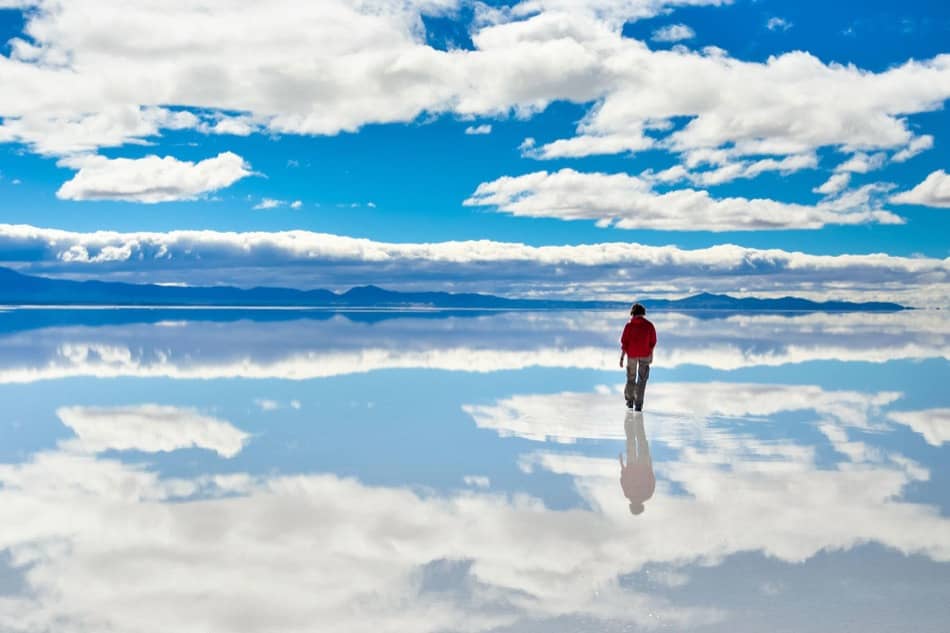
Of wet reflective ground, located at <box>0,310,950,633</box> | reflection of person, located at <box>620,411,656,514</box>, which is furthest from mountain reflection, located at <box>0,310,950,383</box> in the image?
reflection of person, located at <box>620,411,656,514</box>

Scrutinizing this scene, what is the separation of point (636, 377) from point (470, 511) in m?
8.95

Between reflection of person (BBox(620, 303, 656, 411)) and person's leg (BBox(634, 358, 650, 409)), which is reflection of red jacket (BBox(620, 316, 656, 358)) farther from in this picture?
person's leg (BBox(634, 358, 650, 409))

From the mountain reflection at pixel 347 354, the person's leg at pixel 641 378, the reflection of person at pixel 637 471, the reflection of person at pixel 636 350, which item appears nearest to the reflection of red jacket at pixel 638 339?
the reflection of person at pixel 636 350

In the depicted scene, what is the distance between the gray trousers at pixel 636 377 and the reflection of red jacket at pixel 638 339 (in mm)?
96

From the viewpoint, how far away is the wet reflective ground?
6.37 metres

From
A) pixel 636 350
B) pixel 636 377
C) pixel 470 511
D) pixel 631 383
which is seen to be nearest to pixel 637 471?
pixel 470 511

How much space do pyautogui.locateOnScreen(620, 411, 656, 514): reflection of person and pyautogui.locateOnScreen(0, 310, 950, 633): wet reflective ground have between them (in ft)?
0.16

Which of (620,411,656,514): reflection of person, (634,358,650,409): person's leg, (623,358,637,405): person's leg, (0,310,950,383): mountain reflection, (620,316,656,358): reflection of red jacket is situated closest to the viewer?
(620,411,656,514): reflection of person

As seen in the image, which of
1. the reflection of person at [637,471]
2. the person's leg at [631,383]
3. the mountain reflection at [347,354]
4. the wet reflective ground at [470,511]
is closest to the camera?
the wet reflective ground at [470,511]

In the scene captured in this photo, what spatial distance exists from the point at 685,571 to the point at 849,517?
2.47 m

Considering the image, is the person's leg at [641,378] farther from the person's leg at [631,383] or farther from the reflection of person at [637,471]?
the reflection of person at [637,471]

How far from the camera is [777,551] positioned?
7613 mm

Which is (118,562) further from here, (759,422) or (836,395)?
(836,395)

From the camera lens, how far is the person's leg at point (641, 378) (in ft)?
54.9
